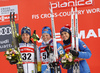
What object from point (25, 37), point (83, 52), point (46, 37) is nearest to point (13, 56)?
point (25, 37)

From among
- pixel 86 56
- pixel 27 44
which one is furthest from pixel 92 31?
pixel 27 44

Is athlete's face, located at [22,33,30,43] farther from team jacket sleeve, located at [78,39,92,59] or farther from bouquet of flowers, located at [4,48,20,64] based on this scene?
team jacket sleeve, located at [78,39,92,59]

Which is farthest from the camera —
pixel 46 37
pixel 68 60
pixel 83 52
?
pixel 46 37

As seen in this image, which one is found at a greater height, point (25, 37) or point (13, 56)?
point (25, 37)

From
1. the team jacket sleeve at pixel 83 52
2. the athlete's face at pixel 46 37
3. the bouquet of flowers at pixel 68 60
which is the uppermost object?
the athlete's face at pixel 46 37

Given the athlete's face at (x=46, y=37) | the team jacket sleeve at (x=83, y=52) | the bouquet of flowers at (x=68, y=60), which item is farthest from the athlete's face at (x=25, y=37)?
the team jacket sleeve at (x=83, y=52)

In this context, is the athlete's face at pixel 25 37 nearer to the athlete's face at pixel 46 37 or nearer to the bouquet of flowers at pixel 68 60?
the athlete's face at pixel 46 37

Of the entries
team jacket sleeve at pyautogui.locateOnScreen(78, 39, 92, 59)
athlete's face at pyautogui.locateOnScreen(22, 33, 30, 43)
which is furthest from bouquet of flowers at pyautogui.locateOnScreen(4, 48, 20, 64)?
team jacket sleeve at pyautogui.locateOnScreen(78, 39, 92, 59)

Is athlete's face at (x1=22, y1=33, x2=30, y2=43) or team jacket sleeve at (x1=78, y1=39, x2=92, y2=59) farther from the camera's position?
athlete's face at (x1=22, y1=33, x2=30, y2=43)

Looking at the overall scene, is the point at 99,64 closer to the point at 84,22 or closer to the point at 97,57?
the point at 97,57

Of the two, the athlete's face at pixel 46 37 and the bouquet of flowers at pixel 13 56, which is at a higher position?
the athlete's face at pixel 46 37

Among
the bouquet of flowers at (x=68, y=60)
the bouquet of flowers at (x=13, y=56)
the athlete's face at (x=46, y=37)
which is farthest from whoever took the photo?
the athlete's face at (x=46, y=37)

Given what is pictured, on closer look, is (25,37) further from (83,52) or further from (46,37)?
(83,52)

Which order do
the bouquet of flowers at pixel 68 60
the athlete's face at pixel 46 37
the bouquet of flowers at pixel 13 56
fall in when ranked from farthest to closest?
the athlete's face at pixel 46 37
the bouquet of flowers at pixel 13 56
the bouquet of flowers at pixel 68 60
